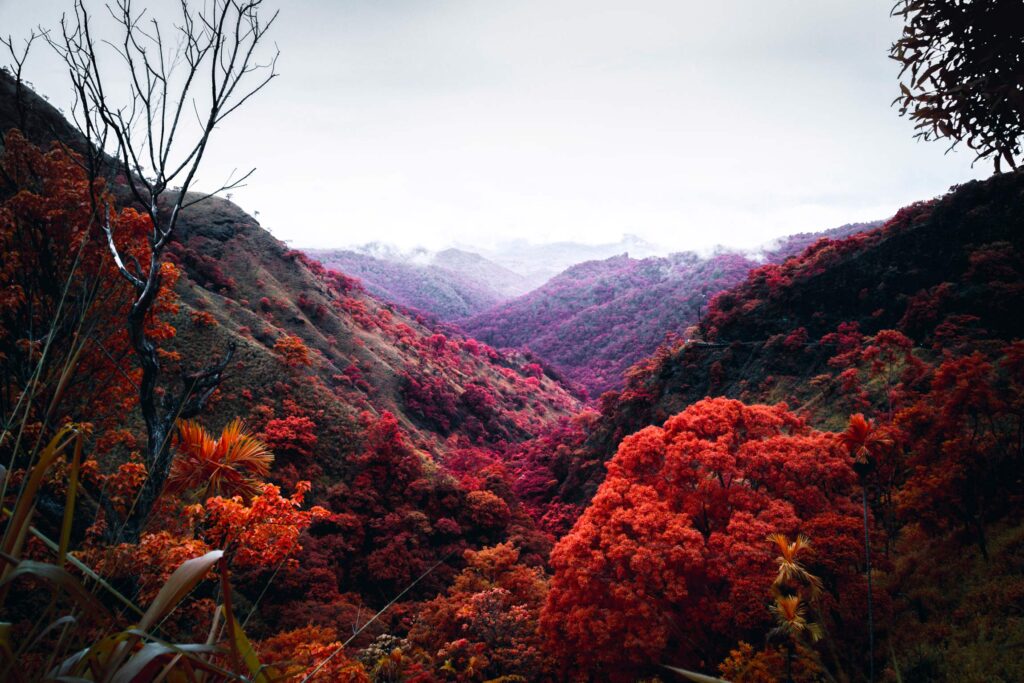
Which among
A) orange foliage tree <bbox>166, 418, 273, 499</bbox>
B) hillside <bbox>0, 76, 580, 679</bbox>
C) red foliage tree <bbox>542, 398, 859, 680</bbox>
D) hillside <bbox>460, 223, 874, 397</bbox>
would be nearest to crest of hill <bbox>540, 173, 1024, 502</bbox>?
red foliage tree <bbox>542, 398, 859, 680</bbox>

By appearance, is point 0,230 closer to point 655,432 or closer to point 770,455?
point 655,432

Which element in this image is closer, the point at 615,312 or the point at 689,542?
the point at 689,542

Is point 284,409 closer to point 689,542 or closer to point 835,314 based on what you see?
point 689,542

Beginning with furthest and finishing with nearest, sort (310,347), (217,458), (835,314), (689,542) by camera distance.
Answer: (310,347), (835,314), (689,542), (217,458)

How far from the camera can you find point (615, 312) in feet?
368

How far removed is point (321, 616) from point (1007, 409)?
20.5m

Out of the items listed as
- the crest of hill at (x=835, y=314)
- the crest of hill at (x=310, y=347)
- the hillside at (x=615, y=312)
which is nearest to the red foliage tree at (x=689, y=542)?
the crest of hill at (x=835, y=314)

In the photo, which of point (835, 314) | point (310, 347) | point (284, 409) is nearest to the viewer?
point (284, 409)

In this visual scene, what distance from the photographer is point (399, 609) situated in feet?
55.0

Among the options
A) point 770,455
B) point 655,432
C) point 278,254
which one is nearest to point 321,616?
point 655,432

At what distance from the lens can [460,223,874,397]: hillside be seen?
94938mm

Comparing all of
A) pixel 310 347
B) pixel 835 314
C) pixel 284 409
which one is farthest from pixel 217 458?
pixel 835 314

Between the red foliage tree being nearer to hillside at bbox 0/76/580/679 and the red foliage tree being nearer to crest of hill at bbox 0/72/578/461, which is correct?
hillside at bbox 0/76/580/679

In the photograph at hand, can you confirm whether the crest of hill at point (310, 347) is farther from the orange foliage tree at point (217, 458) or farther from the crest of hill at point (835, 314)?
the orange foliage tree at point (217, 458)
